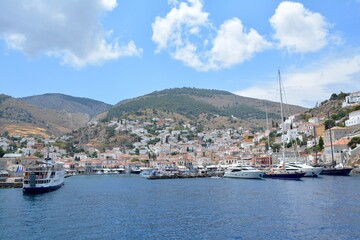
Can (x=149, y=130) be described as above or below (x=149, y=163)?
above

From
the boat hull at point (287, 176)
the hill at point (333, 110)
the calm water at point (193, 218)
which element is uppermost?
the hill at point (333, 110)

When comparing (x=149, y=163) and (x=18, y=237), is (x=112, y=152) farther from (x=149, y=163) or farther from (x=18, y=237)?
(x=18, y=237)

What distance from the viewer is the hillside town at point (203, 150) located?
88.7 meters

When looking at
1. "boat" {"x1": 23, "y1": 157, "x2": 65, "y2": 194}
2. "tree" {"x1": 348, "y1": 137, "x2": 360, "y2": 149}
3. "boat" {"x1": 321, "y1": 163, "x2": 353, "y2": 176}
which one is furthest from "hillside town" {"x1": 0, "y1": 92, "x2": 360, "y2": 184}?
"boat" {"x1": 23, "y1": 157, "x2": 65, "y2": 194}

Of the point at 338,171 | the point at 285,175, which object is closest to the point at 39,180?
the point at 285,175

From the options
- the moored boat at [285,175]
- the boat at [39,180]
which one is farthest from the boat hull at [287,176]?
the boat at [39,180]

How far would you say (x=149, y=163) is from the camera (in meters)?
135

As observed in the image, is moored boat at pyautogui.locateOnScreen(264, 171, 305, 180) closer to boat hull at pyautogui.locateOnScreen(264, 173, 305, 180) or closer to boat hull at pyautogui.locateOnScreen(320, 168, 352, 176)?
boat hull at pyautogui.locateOnScreen(264, 173, 305, 180)

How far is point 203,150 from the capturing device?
154 meters

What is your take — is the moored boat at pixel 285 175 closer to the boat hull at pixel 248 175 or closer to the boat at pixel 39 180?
the boat hull at pixel 248 175

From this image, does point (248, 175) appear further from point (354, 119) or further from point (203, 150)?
point (203, 150)

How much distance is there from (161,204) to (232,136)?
15914 centimetres

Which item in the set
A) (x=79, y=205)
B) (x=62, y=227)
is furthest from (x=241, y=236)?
(x=79, y=205)

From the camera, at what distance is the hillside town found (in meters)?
88.7
